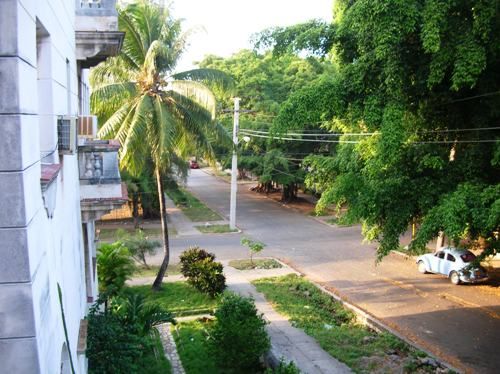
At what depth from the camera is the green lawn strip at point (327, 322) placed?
12.4 meters

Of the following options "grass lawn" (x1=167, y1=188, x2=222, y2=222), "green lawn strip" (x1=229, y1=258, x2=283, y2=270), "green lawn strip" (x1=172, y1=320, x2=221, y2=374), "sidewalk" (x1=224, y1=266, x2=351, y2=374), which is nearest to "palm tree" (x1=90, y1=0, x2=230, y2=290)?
"green lawn strip" (x1=172, y1=320, x2=221, y2=374)

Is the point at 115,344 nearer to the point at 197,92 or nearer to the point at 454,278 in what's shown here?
the point at 197,92

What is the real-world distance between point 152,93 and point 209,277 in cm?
618

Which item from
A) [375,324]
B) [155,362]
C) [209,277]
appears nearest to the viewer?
[155,362]

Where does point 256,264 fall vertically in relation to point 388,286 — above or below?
below

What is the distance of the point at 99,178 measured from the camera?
840cm

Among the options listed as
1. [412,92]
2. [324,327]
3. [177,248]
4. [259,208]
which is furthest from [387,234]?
[259,208]

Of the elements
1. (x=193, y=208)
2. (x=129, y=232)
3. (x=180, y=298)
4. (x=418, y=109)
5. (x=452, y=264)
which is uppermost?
(x=418, y=109)

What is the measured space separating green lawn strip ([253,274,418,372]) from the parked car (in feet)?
16.0

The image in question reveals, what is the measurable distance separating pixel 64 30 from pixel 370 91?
622cm

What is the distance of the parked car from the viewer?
1781 cm

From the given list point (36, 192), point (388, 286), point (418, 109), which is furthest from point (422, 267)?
point (36, 192)

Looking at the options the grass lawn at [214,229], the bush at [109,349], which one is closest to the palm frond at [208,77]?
the bush at [109,349]

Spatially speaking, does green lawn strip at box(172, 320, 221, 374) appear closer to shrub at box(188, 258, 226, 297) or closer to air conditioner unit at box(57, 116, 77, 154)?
shrub at box(188, 258, 226, 297)
